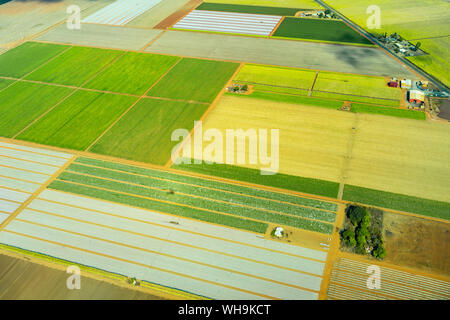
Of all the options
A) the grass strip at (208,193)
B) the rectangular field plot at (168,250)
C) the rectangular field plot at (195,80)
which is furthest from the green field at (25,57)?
the rectangular field plot at (168,250)

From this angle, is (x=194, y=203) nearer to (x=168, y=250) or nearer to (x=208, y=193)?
(x=208, y=193)

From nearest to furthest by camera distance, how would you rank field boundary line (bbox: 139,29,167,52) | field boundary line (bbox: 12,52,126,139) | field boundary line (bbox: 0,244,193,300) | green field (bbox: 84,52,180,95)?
field boundary line (bbox: 0,244,193,300) < field boundary line (bbox: 12,52,126,139) < green field (bbox: 84,52,180,95) < field boundary line (bbox: 139,29,167,52)

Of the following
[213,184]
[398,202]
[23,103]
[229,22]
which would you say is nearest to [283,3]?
[229,22]

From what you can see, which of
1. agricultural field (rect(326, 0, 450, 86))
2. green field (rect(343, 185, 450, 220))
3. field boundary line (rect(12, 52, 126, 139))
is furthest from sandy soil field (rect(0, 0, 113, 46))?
green field (rect(343, 185, 450, 220))

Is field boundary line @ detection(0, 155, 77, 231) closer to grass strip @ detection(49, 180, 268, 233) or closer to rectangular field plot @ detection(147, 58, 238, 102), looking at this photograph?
grass strip @ detection(49, 180, 268, 233)
